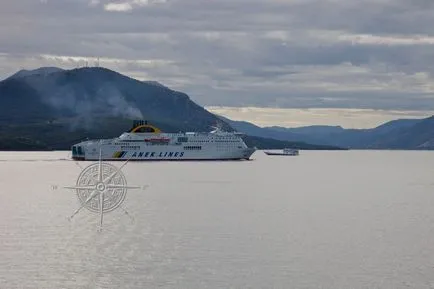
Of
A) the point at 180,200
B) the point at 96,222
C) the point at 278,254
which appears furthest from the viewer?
the point at 180,200

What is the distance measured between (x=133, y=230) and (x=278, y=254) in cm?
2120

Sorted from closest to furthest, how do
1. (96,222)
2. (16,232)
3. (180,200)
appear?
(16,232), (96,222), (180,200)

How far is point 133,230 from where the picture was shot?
86.9 metres

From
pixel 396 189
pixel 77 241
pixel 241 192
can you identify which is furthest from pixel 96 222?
pixel 396 189

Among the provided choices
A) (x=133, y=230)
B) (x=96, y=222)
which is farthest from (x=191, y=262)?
(x=96, y=222)

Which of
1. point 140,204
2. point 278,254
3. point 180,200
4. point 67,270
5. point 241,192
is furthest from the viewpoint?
point 241,192

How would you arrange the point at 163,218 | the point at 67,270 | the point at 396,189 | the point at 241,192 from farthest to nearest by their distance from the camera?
the point at 396,189
the point at 241,192
the point at 163,218
the point at 67,270

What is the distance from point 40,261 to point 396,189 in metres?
117

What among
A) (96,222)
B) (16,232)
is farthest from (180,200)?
(16,232)

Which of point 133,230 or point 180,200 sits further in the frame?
point 180,200

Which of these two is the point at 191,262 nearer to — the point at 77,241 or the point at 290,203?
the point at 77,241

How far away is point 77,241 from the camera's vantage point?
78.1 meters

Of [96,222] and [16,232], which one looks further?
[96,222]

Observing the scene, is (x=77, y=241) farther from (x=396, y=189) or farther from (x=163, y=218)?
(x=396, y=189)
